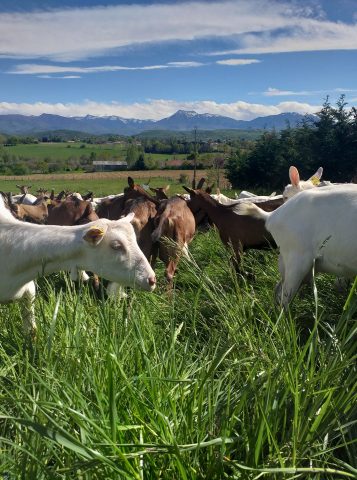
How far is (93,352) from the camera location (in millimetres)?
3189

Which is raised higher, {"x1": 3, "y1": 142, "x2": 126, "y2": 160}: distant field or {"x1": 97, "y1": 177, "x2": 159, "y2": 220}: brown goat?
{"x1": 97, "y1": 177, "x2": 159, "y2": 220}: brown goat

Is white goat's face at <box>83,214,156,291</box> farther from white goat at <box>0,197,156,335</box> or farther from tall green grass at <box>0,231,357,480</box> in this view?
tall green grass at <box>0,231,357,480</box>

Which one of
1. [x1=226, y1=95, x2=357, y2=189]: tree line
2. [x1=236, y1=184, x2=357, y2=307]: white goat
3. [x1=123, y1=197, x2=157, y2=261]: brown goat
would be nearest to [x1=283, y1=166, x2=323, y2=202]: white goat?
[x1=236, y1=184, x2=357, y2=307]: white goat

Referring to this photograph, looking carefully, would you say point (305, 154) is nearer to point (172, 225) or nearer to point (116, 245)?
point (172, 225)

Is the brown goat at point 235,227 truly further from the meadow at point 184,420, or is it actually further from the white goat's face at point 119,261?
the meadow at point 184,420

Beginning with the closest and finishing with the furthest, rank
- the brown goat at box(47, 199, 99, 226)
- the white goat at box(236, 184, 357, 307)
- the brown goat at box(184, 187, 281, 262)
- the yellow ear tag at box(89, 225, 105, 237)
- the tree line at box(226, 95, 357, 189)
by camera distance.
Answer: the yellow ear tag at box(89, 225, 105, 237) < the white goat at box(236, 184, 357, 307) < the brown goat at box(184, 187, 281, 262) < the brown goat at box(47, 199, 99, 226) < the tree line at box(226, 95, 357, 189)

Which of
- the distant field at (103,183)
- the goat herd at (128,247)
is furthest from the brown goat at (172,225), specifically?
the distant field at (103,183)

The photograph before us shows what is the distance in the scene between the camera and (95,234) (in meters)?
5.03

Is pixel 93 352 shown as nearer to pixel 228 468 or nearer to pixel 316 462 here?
pixel 228 468

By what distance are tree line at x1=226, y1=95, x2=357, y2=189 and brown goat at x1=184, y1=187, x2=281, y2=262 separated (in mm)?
26943

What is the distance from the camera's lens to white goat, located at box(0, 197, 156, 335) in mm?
5098

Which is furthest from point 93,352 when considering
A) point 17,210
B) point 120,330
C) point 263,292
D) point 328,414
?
point 17,210

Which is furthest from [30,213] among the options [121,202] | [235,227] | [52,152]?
[52,152]

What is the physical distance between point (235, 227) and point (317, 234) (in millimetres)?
3747
